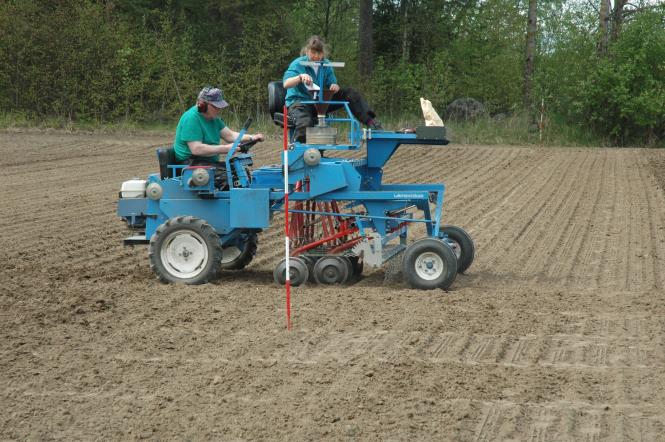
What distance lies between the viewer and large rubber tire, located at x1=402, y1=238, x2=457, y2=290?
8.77m

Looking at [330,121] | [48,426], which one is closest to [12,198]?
[330,121]

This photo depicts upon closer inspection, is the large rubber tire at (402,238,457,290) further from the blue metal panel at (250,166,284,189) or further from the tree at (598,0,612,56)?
the tree at (598,0,612,56)

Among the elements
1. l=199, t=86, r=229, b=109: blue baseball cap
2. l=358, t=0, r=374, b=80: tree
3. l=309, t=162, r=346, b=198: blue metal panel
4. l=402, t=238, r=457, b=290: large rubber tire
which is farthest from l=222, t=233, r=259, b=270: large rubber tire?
l=358, t=0, r=374, b=80: tree

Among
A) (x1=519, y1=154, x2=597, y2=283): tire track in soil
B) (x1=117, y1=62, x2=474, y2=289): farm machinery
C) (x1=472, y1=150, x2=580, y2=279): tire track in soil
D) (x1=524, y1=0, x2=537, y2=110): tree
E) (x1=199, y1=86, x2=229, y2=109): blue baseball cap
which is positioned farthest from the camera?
(x1=524, y1=0, x2=537, y2=110): tree

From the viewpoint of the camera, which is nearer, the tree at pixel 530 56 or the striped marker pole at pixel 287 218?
the striped marker pole at pixel 287 218

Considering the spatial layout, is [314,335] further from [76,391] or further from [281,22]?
[281,22]

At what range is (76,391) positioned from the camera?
5.92 meters

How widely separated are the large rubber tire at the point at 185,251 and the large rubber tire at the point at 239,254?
0.96 m

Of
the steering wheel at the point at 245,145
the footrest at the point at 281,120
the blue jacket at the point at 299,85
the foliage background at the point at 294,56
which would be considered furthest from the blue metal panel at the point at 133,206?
the foliage background at the point at 294,56

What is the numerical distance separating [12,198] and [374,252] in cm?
856

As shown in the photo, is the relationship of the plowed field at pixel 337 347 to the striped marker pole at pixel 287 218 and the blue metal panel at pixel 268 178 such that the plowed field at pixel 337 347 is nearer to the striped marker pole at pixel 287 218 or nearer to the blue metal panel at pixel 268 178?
the striped marker pole at pixel 287 218

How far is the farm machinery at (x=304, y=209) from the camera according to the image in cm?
905

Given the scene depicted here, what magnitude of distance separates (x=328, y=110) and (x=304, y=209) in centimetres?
100

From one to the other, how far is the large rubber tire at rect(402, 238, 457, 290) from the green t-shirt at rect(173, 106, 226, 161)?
2.23 metres
